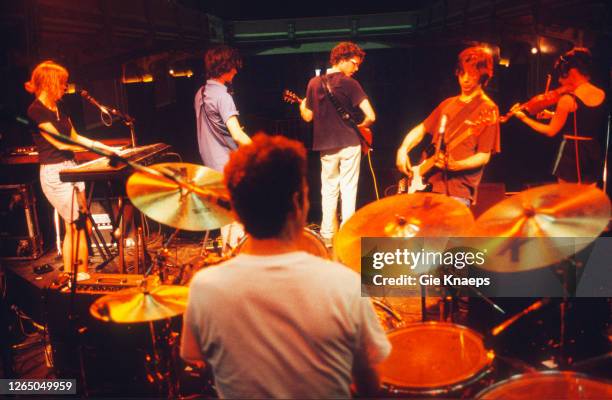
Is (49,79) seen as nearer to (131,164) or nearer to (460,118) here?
(131,164)

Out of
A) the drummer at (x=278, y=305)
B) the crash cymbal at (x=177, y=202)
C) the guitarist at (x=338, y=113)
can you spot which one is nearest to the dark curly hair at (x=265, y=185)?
the drummer at (x=278, y=305)

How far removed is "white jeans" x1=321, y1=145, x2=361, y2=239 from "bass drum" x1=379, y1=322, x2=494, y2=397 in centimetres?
324

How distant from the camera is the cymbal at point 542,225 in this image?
8.12ft

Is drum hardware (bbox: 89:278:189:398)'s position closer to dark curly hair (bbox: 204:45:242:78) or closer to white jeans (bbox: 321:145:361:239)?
dark curly hair (bbox: 204:45:242:78)

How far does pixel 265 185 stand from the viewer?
1562 mm

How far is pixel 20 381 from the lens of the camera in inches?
133

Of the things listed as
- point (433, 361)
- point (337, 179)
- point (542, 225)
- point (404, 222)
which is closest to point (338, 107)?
point (337, 179)

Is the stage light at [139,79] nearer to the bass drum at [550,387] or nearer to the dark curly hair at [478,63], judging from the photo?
the dark curly hair at [478,63]

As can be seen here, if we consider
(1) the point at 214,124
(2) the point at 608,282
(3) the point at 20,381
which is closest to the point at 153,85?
(1) the point at 214,124

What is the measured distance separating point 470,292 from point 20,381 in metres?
3.21

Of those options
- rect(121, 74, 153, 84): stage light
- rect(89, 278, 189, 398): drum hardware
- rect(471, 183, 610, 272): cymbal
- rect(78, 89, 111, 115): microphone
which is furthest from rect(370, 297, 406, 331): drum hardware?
rect(121, 74, 153, 84): stage light

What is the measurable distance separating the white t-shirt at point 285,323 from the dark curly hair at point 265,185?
0.35ft

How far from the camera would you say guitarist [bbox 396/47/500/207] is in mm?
3840

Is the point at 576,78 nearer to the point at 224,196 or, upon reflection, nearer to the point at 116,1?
the point at 224,196
